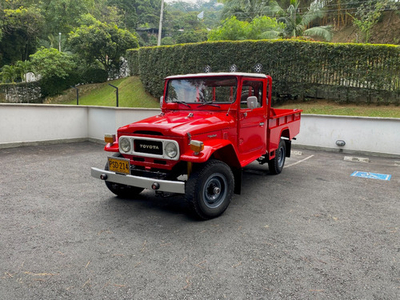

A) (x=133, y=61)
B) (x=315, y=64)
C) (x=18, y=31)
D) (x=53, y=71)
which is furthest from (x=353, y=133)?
(x=18, y=31)

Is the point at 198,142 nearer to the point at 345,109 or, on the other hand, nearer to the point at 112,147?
the point at 112,147

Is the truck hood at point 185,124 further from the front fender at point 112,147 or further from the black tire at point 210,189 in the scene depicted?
the black tire at point 210,189

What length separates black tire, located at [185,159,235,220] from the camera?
416 cm

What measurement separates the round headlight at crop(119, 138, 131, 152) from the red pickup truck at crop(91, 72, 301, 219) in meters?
0.02

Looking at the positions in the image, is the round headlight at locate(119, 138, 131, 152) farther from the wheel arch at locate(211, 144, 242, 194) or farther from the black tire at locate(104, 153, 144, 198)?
the wheel arch at locate(211, 144, 242, 194)

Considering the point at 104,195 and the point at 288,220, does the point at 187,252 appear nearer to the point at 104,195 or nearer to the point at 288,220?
the point at 288,220

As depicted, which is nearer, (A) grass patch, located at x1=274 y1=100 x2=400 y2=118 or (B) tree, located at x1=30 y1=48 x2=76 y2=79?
(A) grass patch, located at x1=274 y1=100 x2=400 y2=118

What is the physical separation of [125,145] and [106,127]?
249 inches

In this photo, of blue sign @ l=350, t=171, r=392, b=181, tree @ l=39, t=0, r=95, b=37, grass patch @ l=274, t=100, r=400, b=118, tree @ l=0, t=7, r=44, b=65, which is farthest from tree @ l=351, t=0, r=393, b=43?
tree @ l=39, t=0, r=95, b=37

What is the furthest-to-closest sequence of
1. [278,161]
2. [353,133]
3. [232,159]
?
[353,133] → [278,161] → [232,159]

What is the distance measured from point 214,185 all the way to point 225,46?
46.7 ft

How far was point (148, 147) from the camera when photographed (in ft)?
14.9

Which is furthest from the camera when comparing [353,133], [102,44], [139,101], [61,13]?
[61,13]

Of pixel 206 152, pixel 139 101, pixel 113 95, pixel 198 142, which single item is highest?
pixel 113 95
